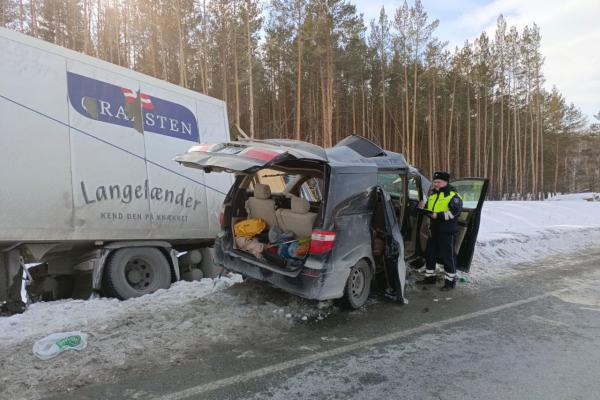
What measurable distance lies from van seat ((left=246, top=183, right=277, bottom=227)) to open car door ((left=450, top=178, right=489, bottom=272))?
310 cm

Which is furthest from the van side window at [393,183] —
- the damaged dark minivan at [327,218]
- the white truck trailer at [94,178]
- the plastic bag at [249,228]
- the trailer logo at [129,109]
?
the trailer logo at [129,109]

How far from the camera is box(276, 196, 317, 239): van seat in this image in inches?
192

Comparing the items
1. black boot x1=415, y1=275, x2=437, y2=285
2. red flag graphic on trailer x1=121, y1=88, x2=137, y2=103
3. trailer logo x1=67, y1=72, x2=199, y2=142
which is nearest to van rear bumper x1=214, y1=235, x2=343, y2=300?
trailer logo x1=67, y1=72, x2=199, y2=142

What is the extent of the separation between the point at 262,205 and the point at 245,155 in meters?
1.60

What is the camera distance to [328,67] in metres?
23.7

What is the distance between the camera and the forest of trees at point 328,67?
76.0 feet

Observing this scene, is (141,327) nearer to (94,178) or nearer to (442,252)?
(94,178)

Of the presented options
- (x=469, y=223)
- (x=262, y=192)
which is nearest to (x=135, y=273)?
(x=262, y=192)

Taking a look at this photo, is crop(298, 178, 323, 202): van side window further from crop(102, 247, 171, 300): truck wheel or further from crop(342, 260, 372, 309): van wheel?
crop(102, 247, 171, 300): truck wheel

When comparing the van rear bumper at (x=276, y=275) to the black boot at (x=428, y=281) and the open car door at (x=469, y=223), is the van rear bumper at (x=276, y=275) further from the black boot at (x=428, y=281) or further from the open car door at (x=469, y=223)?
the open car door at (x=469, y=223)

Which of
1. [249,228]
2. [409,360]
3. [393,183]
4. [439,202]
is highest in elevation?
[393,183]

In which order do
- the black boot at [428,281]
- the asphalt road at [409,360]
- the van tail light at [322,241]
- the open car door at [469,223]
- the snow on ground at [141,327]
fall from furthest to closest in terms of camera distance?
the open car door at [469,223], the black boot at [428,281], the van tail light at [322,241], the snow on ground at [141,327], the asphalt road at [409,360]

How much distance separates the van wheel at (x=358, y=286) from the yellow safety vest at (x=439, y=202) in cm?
167

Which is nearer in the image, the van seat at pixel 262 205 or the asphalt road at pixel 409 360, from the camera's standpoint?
the asphalt road at pixel 409 360
